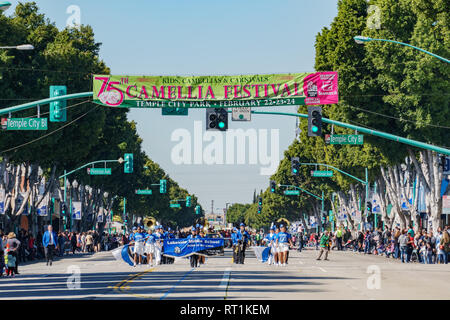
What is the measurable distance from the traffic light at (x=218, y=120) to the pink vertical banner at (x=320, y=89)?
22.8ft

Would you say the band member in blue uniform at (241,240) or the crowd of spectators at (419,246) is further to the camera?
the crowd of spectators at (419,246)

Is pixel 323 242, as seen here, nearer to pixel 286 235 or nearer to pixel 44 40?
pixel 286 235

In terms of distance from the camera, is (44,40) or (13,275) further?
(44,40)

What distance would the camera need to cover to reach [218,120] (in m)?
32.9

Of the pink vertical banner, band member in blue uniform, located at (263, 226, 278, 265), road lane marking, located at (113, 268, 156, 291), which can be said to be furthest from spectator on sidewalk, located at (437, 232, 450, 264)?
road lane marking, located at (113, 268, 156, 291)

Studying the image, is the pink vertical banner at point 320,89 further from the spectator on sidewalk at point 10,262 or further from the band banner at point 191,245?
the spectator on sidewalk at point 10,262

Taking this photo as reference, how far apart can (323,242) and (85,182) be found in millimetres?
34028

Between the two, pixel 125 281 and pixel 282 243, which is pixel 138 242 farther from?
pixel 125 281

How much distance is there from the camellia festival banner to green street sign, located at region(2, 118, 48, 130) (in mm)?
5613

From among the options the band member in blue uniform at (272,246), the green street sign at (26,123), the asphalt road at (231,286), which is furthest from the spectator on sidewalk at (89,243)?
the asphalt road at (231,286)

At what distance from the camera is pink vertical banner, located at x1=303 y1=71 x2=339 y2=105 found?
38688mm

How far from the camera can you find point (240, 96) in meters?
38.0

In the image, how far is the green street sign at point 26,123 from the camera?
33.0 m

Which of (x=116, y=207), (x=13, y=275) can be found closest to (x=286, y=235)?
(x=13, y=275)
